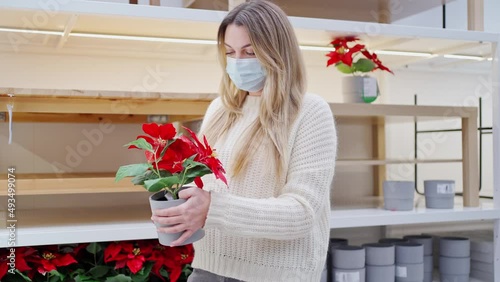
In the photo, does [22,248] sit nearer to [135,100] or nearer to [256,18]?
[135,100]

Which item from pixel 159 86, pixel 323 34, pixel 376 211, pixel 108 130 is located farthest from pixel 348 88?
pixel 108 130

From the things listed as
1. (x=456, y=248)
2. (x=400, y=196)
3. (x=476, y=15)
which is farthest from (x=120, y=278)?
(x=476, y=15)

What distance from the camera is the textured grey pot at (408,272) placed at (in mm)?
2588

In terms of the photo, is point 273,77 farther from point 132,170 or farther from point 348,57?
point 348,57

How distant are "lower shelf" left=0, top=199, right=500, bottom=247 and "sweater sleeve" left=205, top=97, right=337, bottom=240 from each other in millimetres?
1003

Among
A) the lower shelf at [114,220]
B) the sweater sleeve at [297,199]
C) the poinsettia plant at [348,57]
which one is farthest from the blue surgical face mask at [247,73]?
the poinsettia plant at [348,57]

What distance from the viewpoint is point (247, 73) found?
1264mm

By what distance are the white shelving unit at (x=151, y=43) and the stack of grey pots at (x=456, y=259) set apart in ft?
0.54

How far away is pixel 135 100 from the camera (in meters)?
2.04

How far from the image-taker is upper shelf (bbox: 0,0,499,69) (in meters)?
2.04

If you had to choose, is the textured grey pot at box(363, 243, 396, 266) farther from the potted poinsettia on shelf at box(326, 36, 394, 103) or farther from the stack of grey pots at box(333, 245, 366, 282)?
the potted poinsettia on shelf at box(326, 36, 394, 103)

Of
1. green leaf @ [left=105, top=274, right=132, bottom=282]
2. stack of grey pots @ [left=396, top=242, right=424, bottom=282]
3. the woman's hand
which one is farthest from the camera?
stack of grey pots @ [left=396, top=242, right=424, bottom=282]

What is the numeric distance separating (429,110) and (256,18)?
1.56m

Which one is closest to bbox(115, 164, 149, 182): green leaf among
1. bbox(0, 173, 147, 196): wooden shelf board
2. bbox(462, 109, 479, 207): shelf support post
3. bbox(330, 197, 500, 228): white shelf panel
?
bbox(0, 173, 147, 196): wooden shelf board
